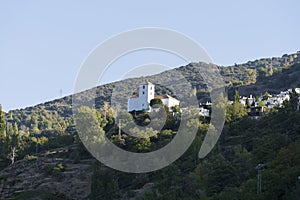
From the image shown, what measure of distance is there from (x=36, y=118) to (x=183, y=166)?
75035 mm

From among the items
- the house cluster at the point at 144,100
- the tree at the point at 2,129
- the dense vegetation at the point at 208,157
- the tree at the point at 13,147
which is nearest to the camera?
the dense vegetation at the point at 208,157

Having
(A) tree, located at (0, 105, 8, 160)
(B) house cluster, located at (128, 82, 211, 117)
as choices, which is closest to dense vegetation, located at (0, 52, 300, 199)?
(A) tree, located at (0, 105, 8, 160)

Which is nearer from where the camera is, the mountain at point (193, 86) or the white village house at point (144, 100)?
the white village house at point (144, 100)

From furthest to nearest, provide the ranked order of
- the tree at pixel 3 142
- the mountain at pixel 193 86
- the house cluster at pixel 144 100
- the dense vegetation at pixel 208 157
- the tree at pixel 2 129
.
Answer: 1. the mountain at pixel 193 86
2. the house cluster at pixel 144 100
3. the tree at pixel 2 129
4. the tree at pixel 3 142
5. the dense vegetation at pixel 208 157

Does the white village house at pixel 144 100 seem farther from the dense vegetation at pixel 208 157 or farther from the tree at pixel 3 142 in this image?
the tree at pixel 3 142

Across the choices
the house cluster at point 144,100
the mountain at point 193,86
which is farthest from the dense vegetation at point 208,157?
the mountain at point 193,86

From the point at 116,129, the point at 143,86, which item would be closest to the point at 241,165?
the point at 116,129

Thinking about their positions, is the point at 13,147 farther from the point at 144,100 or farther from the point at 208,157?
the point at 208,157

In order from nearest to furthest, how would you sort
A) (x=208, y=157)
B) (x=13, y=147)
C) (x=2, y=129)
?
(x=208, y=157)
(x=13, y=147)
(x=2, y=129)

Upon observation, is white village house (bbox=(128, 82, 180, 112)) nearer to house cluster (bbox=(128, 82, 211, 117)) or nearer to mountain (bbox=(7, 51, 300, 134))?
house cluster (bbox=(128, 82, 211, 117))

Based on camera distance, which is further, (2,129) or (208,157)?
(2,129)

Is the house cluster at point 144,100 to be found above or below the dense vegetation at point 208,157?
above

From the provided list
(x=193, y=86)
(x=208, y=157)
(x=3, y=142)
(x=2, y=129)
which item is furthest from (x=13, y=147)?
(x=193, y=86)

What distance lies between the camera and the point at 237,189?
1287 inches
